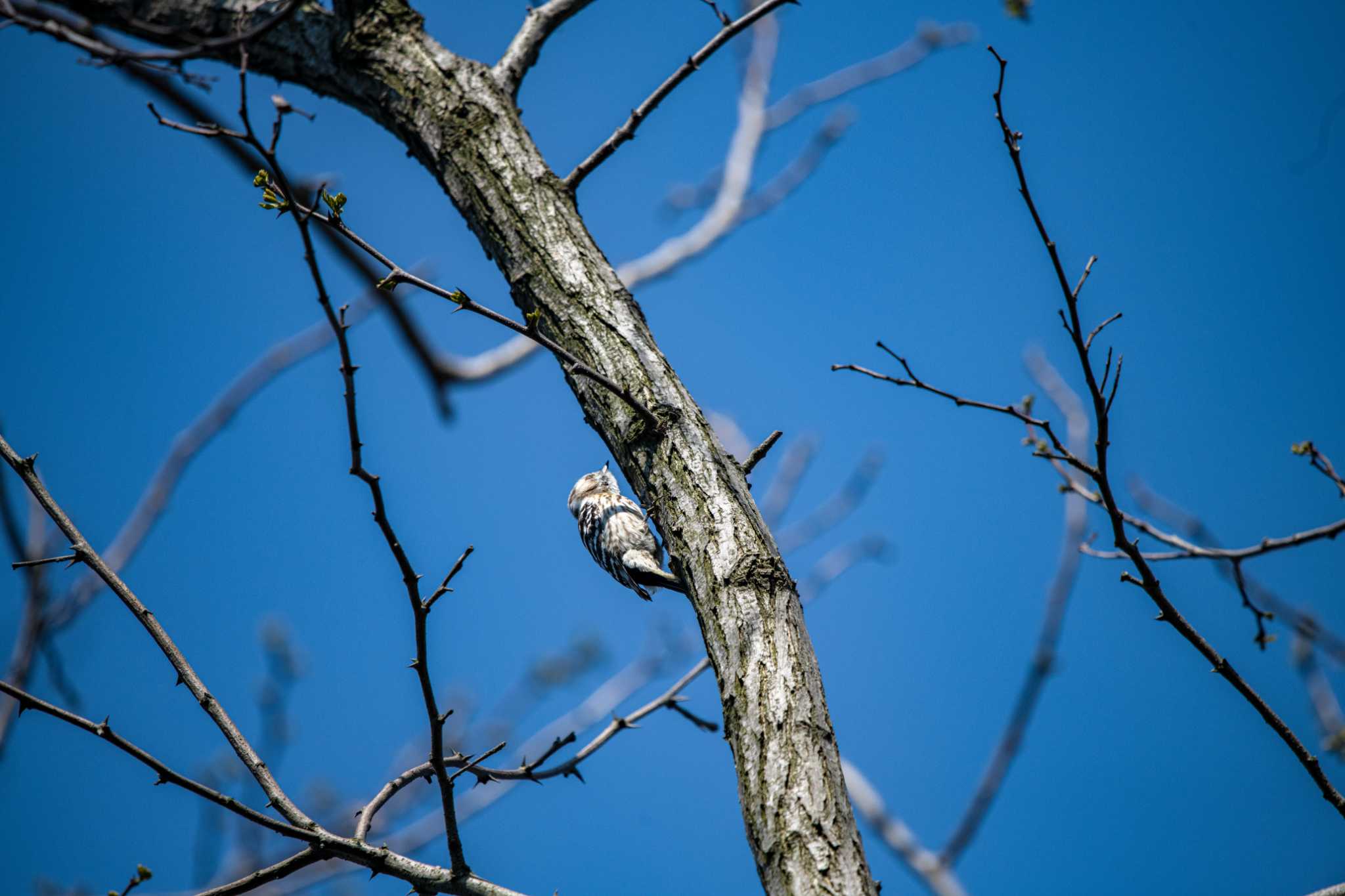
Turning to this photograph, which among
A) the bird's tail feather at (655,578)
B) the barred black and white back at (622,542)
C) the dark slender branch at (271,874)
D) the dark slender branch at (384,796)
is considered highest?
the barred black and white back at (622,542)

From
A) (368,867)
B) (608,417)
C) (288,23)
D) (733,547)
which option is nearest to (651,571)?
(608,417)

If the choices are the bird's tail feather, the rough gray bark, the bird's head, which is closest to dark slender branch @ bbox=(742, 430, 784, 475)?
the rough gray bark

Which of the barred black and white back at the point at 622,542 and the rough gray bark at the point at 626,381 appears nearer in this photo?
the rough gray bark at the point at 626,381

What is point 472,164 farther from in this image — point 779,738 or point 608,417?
point 779,738

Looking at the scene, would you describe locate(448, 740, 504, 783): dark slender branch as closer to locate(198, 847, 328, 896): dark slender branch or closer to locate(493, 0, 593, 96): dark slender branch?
locate(198, 847, 328, 896): dark slender branch

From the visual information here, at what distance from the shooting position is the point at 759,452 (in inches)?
96.3

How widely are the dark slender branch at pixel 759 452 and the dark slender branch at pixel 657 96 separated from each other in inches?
42.9

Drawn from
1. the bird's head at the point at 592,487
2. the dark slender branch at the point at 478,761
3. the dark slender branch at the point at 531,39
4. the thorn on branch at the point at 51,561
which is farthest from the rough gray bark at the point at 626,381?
the bird's head at the point at 592,487

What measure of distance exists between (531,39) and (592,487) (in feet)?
8.23

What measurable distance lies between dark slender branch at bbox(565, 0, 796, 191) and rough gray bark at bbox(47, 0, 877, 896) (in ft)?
0.35

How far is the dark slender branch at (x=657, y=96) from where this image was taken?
287 centimetres

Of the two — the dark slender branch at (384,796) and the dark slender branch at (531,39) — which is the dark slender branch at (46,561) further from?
the dark slender branch at (531,39)

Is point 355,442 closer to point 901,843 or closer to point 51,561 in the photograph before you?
point 51,561

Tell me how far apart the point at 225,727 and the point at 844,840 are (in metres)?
1.28
